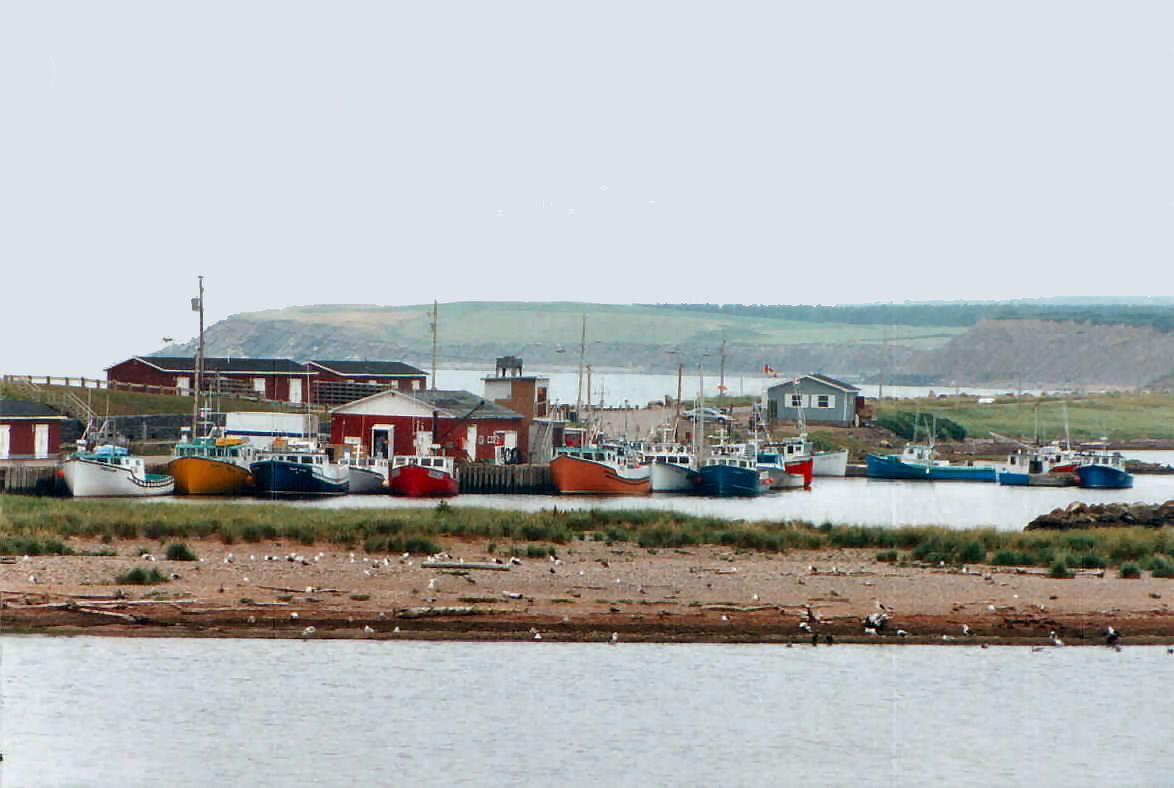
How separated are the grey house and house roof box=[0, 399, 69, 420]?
177 ft

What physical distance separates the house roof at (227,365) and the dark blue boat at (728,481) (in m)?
33.0

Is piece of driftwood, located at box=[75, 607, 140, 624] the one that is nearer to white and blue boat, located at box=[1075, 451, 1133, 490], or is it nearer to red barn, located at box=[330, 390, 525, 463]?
red barn, located at box=[330, 390, 525, 463]

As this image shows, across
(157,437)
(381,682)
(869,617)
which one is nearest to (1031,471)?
(157,437)

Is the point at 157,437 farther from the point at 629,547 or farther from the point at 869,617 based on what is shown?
the point at 869,617

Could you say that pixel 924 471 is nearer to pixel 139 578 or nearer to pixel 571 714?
pixel 139 578

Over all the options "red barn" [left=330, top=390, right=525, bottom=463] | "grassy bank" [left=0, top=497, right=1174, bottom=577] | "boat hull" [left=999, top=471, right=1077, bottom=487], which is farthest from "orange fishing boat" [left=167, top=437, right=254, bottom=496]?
"boat hull" [left=999, top=471, right=1077, bottom=487]

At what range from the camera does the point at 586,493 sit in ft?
238

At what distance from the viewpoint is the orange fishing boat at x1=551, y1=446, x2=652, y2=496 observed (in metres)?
72.6

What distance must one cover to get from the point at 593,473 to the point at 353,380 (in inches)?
1464

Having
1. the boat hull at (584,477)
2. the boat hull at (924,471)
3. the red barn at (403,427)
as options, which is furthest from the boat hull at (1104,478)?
the red barn at (403,427)

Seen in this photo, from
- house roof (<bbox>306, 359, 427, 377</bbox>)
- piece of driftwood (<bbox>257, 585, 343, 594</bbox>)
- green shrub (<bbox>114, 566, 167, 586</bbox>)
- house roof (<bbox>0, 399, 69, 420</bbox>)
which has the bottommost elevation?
piece of driftwood (<bbox>257, 585, 343, 594</bbox>)

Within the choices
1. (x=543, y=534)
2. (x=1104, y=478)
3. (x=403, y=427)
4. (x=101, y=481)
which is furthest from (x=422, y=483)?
(x=1104, y=478)

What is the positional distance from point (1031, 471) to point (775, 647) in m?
66.7

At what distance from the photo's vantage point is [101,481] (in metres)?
61.3
